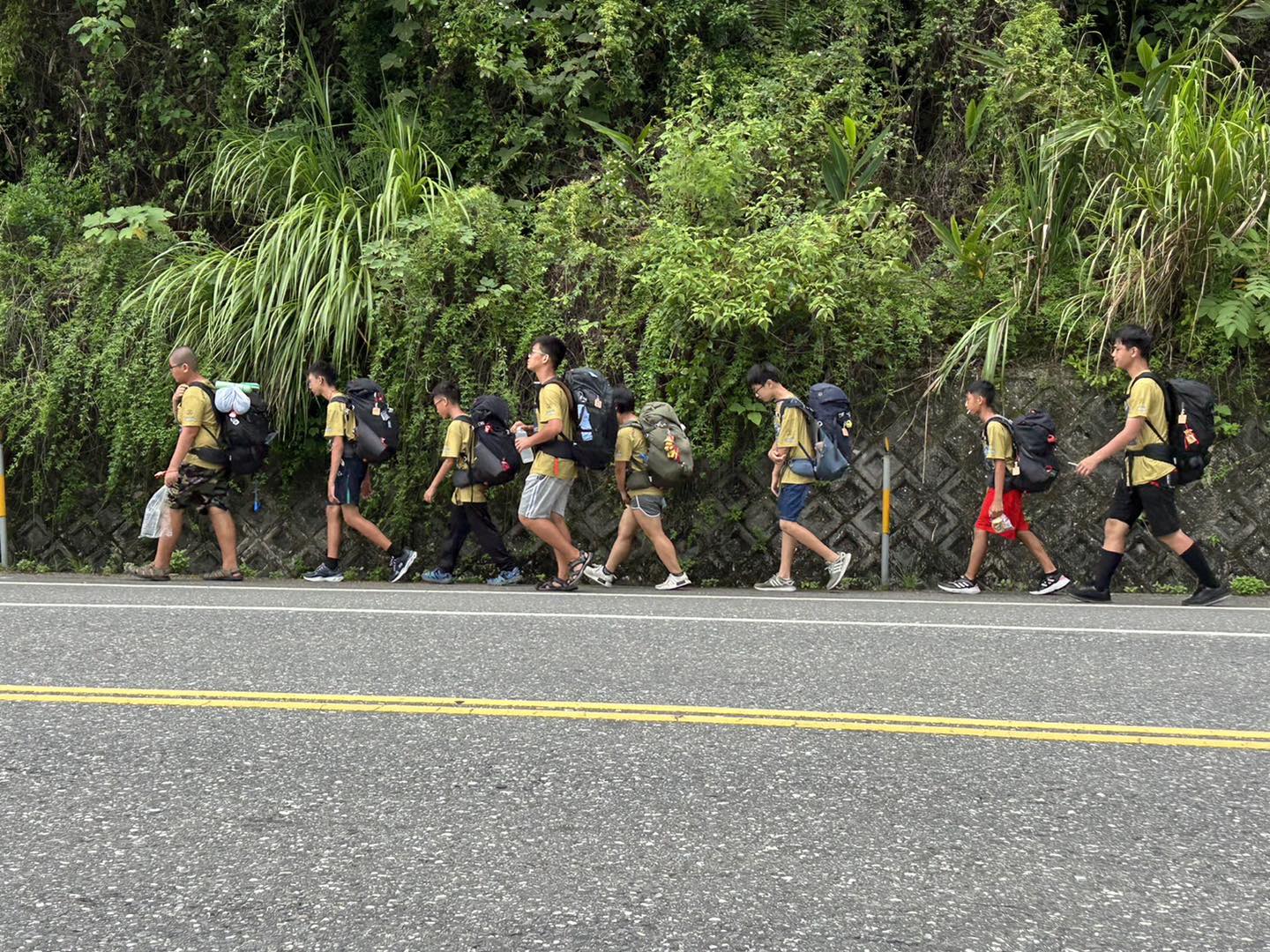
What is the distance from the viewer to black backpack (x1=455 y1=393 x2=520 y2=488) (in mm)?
10680

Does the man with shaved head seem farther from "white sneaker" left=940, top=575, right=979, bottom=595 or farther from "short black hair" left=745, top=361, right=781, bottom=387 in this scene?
"white sneaker" left=940, top=575, right=979, bottom=595

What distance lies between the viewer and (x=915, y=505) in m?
10.8

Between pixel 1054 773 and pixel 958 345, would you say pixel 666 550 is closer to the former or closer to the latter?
pixel 958 345

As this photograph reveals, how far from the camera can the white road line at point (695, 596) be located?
355 inches

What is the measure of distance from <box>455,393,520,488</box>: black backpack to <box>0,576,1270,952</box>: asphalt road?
337 centimetres

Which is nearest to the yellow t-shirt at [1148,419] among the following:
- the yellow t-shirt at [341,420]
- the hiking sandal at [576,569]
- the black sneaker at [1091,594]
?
the black sneaker at [1091,594]

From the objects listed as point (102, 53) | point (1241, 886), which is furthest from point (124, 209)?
point (1241, 886)

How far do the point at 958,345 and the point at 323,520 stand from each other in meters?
5.94

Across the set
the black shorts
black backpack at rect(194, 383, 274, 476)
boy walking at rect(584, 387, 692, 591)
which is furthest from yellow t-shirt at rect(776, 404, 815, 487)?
black backpack at rect(194, 383, 274, 476)

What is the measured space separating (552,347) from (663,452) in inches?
48.6

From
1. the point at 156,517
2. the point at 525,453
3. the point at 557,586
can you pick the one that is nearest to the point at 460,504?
the point at 525,453

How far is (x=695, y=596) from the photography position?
387 inches

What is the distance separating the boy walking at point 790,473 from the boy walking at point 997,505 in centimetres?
105

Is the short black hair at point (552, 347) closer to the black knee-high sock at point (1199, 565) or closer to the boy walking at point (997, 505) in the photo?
the boy walking at point (997, 505)
